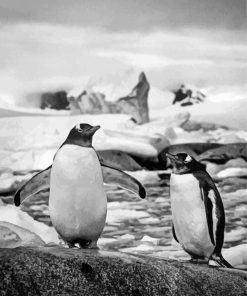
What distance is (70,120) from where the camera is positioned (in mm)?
3066

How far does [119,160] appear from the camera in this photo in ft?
10.1

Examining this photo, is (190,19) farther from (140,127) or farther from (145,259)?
(145,259)

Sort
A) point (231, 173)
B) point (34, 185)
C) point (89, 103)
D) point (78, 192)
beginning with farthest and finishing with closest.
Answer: point (231, 173) < point (89, 103) < point (34, 185) < point (78, 192)

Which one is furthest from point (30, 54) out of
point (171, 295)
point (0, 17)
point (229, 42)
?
point (171, 295)

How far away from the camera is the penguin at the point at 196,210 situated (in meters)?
2.35

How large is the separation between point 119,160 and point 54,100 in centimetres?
43

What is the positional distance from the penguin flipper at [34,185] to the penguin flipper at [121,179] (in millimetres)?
230

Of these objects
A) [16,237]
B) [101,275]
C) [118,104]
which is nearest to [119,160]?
[118,104]

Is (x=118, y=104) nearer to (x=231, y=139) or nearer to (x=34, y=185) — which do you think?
(x=231, y=139)

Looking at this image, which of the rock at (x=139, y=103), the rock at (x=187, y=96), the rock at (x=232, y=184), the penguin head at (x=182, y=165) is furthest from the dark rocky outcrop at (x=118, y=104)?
the penguin head at (x=182, y=165)

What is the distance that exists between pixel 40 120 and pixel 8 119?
0.50 ft

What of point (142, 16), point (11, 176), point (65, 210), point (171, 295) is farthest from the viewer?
point (142, 16)

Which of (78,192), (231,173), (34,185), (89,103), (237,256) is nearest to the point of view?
(78,192)

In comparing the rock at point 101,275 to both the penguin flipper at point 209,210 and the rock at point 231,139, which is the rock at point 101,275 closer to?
the penguin flipper at point 209,210
